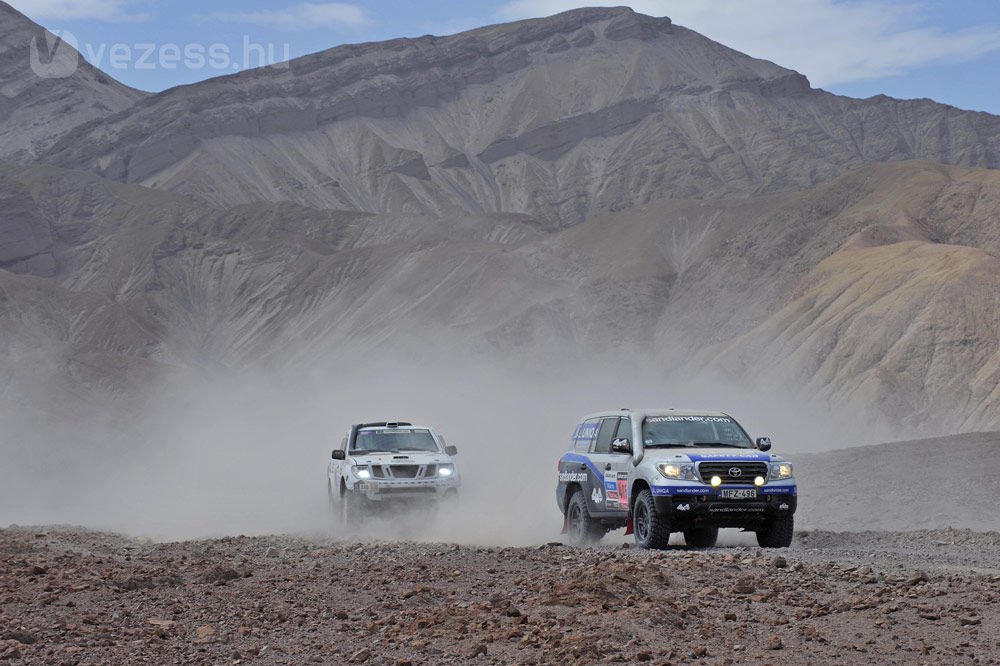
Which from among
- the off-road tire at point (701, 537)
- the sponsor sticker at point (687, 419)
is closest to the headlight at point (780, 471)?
the sponsor sticker at point (687, 419)

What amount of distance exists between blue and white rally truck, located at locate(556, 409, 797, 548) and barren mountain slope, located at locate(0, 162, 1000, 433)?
161ft

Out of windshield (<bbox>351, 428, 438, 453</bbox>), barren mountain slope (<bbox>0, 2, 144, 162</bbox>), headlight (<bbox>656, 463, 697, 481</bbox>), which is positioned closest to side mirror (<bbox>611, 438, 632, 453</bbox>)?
headlight (<bbox>656, 463, 697, 481</bbox>)

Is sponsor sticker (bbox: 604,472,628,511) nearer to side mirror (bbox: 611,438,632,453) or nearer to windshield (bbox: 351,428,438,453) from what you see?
side mirror (bbox: 611,438,632,453)

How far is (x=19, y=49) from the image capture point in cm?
18575

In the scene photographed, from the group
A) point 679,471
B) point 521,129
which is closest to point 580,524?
point 679,471

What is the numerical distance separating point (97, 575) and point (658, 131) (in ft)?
493

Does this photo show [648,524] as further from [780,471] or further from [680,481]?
[780,471]

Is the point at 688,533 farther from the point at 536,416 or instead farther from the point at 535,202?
the point at 535,202

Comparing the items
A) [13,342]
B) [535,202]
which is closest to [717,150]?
[535,202]

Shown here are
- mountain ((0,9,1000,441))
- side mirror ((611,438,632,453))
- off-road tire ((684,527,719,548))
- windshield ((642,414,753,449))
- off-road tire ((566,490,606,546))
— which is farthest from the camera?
mountain ((0,9,1000,441))

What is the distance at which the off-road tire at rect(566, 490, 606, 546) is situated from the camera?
16.7m

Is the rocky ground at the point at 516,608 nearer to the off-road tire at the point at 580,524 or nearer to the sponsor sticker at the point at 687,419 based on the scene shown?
the sponsor sticker at the point at 687,419

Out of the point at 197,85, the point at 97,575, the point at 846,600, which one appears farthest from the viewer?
the point at 197,85

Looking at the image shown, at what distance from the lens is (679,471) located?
1484 cm
